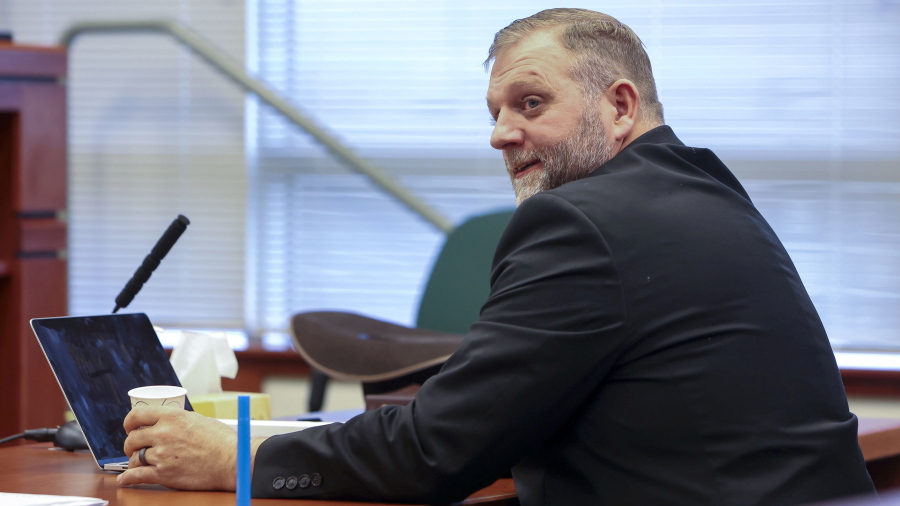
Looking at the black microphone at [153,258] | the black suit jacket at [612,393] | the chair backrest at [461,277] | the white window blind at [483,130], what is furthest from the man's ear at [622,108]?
the white window blind at [483,130]

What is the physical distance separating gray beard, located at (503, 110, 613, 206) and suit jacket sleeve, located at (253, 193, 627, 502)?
0.28 metres

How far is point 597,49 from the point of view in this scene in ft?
4.47

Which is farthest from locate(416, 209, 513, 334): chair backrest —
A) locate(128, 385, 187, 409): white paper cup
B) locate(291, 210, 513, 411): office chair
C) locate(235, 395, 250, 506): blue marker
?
locate(235, 395, 250, 506): blue marker

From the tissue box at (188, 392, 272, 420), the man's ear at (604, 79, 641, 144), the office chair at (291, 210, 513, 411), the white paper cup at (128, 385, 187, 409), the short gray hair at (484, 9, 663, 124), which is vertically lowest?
the office chair at (291, 210, 513, 411)

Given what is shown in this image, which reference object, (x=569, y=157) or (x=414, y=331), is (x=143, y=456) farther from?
(x=414, y=331)

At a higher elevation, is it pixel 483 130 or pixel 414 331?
pixel 483 130

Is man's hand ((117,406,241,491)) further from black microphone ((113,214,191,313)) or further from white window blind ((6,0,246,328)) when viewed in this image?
white window blind ((6,0,246,328))

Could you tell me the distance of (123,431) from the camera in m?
1.26

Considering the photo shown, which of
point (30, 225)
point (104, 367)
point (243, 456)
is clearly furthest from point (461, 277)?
point (243, 456)

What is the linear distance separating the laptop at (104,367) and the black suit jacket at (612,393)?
252mm

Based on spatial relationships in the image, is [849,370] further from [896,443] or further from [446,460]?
[446,460]

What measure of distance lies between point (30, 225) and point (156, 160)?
78 centimetres

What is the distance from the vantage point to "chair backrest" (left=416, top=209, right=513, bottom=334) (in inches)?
113

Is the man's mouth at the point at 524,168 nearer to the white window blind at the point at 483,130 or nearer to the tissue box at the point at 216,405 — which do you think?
the tissue box at the point at 216,405
